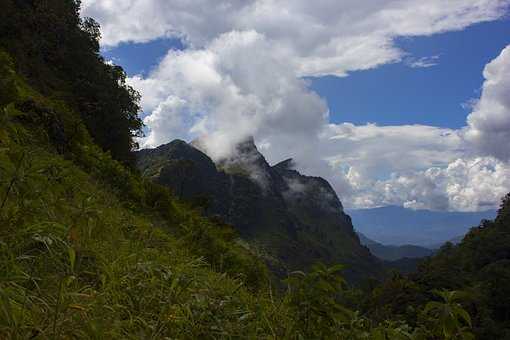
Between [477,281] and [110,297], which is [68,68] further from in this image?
[477,281]

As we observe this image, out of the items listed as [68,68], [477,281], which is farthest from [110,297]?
[477,281]

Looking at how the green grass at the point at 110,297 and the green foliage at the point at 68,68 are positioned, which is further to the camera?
the green foliage at the point at 68,68

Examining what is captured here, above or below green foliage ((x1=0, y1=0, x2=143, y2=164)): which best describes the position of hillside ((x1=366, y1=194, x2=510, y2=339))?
below

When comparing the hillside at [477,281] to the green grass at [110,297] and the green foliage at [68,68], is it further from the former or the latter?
the green foliage at [68,68]

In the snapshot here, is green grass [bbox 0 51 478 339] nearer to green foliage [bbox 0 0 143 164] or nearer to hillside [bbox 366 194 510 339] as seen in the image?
hillside [bbox 366 194 510 339]

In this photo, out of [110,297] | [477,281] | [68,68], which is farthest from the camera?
[477,281]

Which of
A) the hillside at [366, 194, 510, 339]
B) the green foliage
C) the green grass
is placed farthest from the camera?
the hillside at [366, 194, 510, 339]

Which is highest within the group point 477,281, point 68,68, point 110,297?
point 68,68

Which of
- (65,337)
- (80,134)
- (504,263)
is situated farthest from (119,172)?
(504,263)

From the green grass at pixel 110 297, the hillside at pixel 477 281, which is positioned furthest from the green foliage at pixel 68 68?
the green grass at pixel 110 297

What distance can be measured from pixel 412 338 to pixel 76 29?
33.7 metres

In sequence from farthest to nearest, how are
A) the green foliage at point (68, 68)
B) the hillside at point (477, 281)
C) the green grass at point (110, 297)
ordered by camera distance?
the hillside at point (477, 281)
the green foliage at point (68, 68)
the green grass at point (110, 297)

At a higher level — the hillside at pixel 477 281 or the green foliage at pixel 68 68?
the green foliage at pixel 68 68

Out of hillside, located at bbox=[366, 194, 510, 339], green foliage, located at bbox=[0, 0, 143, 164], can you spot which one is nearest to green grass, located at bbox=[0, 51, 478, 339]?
hillside, located at bbox=[366, 194, 510, 339]
